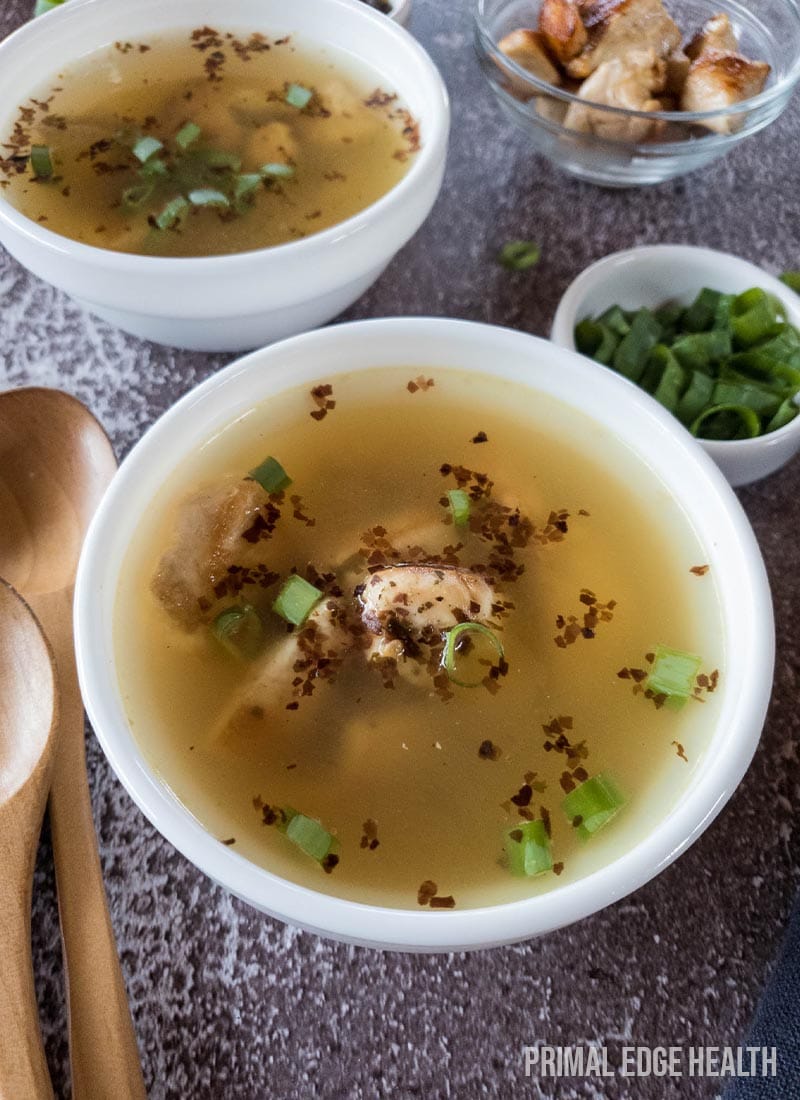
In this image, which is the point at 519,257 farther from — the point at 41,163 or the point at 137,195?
the point at 41,163

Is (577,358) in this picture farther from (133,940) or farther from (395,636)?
(133,940)

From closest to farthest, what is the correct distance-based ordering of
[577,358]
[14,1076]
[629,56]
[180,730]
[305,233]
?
[14,1076] → [180,730] → [577,358] → [305,233] → [629,56]

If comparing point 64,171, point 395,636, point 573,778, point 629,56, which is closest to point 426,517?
point 395,636

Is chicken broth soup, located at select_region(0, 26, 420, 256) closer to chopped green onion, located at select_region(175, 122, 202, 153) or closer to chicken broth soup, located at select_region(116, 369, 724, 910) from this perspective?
chopped green onion, located at select_region(175, 122, 202, 153)

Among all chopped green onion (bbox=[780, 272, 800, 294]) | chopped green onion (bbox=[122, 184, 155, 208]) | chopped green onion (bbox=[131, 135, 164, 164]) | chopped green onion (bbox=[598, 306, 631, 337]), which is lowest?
chopped green onion (bbox=[780, 272, 800, 294])

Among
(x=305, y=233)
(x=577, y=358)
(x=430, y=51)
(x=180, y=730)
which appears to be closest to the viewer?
(x=180, y=730)

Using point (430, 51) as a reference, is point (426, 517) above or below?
below

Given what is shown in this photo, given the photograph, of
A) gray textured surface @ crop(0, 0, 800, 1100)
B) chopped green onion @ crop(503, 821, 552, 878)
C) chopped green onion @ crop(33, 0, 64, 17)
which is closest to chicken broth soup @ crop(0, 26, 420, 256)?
chopped green onion @ crop(33, 0, 64, 17)

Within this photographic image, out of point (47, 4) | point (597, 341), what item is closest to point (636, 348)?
point (597, 341)
